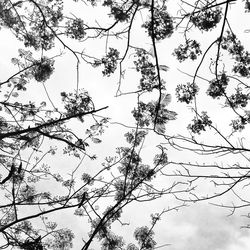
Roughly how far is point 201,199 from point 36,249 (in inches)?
93.6

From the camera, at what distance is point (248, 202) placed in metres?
4.82

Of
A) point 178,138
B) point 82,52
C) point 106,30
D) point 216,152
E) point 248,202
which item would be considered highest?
point 82,52

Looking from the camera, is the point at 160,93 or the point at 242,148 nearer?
the point at 242,148

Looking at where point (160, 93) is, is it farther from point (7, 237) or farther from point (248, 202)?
point (7, 237)

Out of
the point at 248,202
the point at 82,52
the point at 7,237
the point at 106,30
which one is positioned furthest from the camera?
the point at 82,52

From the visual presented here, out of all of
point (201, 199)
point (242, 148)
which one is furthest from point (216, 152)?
point (201, 199)

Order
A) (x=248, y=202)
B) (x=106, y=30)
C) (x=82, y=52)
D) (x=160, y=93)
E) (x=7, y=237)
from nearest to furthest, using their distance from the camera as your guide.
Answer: (x=248, y=202) → (x=7, y=237) → (x=160, y=93) → (x=106, y=30) → (x=82, y=52)

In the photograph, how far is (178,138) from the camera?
5.27 meters

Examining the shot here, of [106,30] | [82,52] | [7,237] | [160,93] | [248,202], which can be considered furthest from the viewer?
[82,52]

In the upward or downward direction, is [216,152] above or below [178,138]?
below

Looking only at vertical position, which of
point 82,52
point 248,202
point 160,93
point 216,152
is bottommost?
point 248,202

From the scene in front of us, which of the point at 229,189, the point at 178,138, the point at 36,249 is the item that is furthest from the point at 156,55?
the point at 36,249

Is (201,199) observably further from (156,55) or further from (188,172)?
(156,55)

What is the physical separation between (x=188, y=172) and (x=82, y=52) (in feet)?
10.8
